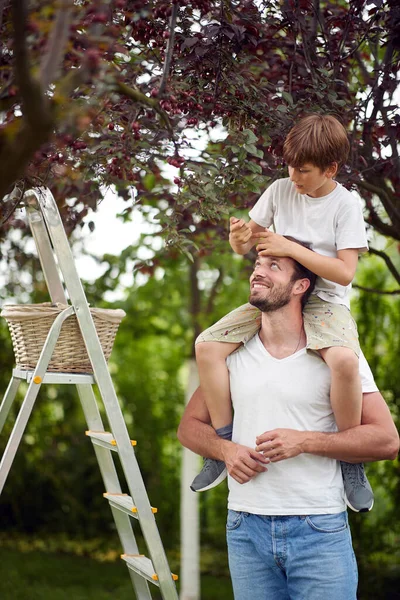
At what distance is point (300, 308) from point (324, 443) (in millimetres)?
453

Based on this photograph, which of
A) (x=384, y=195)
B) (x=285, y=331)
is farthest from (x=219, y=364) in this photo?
(x=384, y=195)

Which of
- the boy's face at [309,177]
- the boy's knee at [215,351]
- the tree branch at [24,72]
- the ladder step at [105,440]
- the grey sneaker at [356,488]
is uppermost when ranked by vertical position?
the tree branch at [24,72]

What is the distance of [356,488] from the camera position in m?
2.37

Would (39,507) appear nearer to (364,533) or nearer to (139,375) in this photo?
(139,375)

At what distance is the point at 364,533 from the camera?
16.5 ft

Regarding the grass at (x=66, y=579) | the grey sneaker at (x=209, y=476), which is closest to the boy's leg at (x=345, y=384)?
the grey sneaker at (x=209, y=476)

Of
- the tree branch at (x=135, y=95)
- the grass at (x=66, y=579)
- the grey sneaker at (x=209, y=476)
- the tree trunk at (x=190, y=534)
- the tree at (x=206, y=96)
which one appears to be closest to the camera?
the tree branch at (x=135, y=95)

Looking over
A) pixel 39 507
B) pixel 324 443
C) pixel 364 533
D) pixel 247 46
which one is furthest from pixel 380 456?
pixel 39 507

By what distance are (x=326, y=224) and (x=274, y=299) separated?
0.29m

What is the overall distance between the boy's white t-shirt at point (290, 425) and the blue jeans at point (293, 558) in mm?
38

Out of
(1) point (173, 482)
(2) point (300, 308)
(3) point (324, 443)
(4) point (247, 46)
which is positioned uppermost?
(4) point (247, 46)

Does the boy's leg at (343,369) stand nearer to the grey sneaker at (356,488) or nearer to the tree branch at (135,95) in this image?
the grey sneaker at (356,488)

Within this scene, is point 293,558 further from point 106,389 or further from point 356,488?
point 106,389

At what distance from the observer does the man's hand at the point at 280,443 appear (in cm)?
227
